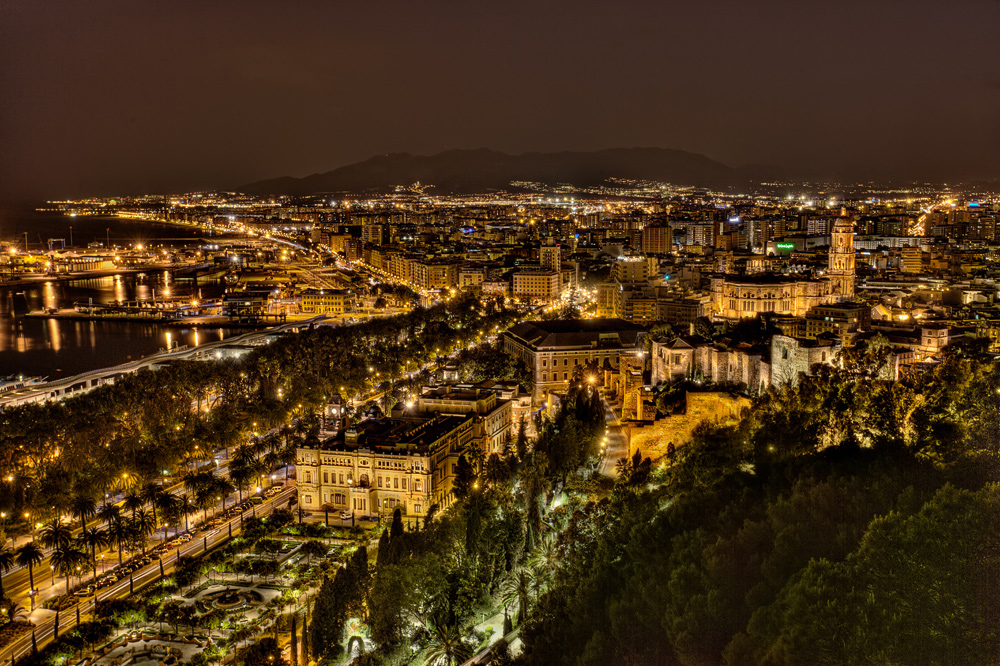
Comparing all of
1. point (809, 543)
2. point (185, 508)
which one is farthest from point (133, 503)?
point (809, 543)

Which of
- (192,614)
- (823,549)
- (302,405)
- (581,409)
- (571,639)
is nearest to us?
(823,549)

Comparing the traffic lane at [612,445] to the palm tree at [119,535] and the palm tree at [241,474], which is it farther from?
the palm tree at [119,535]

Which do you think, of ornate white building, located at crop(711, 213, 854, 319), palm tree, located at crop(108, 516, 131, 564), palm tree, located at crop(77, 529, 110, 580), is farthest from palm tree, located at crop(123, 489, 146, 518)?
ornate white building, located at crop(711, 213, 854, 319)

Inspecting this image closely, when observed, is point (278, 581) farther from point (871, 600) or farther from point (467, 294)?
point (467, 294)

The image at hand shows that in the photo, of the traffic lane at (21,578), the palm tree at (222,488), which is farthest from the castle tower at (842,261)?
the traffic lane at (21,578)

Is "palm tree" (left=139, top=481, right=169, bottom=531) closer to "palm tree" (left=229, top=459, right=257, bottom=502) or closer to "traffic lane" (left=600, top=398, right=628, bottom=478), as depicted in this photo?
"palm tree" (left=229, top=459, right=257, bottom=502)

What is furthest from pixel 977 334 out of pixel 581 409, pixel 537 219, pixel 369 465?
pixel 537 219

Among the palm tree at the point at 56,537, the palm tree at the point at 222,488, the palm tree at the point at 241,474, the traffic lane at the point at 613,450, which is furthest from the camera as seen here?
the palm tree at the point at 241,474
